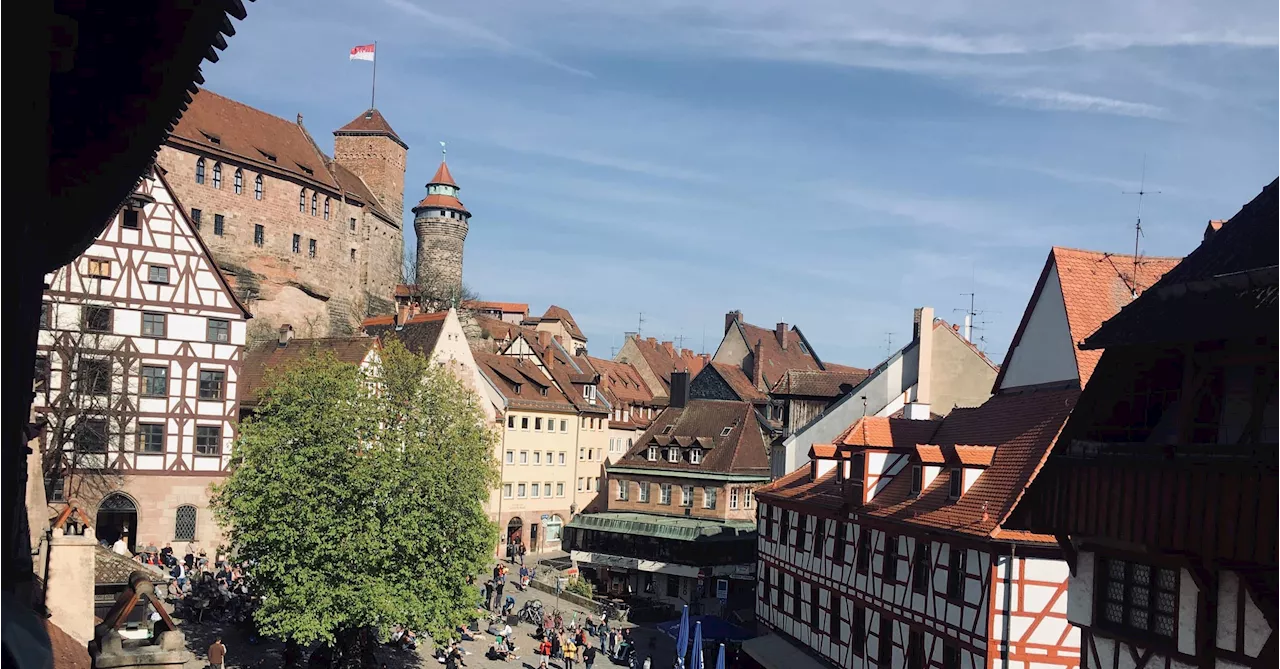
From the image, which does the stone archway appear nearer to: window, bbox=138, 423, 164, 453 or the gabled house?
window, bbox=138, 423, 164, 453

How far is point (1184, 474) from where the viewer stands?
9.73 m

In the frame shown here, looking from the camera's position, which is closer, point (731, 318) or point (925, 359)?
point (925, 359)

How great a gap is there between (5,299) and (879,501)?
918 inches

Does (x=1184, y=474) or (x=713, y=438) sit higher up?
(x=1184, y=474)

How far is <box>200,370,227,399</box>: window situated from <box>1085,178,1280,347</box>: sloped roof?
3697 cm

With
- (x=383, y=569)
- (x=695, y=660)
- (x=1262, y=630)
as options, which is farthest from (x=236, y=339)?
(x=1262, y=630)

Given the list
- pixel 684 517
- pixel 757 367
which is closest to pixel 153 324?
pixel 684 517

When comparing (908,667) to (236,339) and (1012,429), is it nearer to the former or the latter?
(1012,429)

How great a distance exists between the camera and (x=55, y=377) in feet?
124

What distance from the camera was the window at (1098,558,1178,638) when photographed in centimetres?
1103

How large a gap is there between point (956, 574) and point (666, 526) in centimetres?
2960

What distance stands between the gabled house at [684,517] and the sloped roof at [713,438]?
0.06 meters

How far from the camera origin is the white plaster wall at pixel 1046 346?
21.8 meters

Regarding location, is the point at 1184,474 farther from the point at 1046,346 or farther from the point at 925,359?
the point at 925,359
